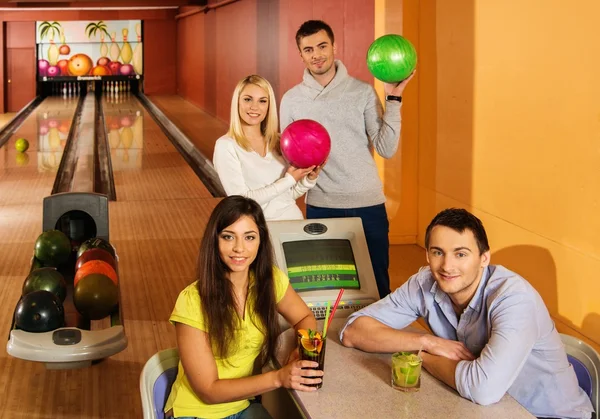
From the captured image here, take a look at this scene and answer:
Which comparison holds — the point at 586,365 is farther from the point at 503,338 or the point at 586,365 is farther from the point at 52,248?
the point at 52,248

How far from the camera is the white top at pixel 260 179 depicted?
92.4 inches

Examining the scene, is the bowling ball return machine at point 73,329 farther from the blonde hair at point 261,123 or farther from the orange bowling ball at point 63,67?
the orange bowling ball at point 63,67

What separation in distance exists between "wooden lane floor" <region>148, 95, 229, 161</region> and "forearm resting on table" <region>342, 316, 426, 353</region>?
6.51m

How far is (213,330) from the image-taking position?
1734mm

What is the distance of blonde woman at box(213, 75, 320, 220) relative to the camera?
2.35 metres

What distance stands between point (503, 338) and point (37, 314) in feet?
6.32

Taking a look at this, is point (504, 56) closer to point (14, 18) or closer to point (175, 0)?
point (175, 0)

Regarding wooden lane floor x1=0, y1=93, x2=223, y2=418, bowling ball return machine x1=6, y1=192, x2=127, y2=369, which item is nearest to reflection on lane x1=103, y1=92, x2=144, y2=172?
wooden lane floor x1=0, y1=93, x2=223, y2=418

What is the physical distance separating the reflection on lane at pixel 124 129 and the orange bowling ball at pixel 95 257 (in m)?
4.32

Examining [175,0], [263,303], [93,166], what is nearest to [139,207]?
[93,166]

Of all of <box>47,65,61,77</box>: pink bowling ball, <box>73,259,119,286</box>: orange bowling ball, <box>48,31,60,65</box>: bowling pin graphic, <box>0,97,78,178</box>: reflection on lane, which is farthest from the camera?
<box>47,65,61,77</box>: pink bowling ball

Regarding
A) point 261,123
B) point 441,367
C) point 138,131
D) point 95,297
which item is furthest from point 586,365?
point 138,131

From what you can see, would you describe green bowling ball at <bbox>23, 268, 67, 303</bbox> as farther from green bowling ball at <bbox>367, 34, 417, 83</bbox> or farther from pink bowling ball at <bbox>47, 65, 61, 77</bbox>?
pink bowling ball at <bbox>47, 65, 61, 77</bbox>

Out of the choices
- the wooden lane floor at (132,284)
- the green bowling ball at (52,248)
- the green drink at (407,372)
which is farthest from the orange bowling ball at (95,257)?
the green drink at (407,372)
